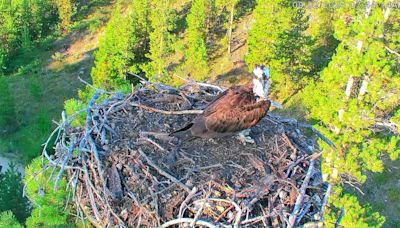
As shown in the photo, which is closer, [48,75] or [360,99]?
[360,99]

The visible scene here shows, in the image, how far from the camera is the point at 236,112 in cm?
574

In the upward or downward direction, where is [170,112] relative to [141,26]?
upward

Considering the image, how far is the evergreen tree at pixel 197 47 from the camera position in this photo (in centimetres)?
2280

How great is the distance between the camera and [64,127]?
552cm

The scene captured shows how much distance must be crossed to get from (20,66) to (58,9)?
22.3ft

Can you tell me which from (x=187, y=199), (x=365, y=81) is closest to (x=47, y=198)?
(x=187, y=199)

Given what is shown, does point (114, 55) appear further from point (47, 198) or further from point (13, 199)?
point (47, 198)

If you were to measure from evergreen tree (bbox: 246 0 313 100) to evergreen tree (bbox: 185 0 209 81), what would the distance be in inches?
91.6

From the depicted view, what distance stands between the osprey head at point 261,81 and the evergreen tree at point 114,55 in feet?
55.1

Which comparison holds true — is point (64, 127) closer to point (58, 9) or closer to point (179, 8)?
point (179, 8)

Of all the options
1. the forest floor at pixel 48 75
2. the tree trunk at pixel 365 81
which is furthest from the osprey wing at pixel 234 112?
the forest floor at pixel 48 75

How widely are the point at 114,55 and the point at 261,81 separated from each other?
18.8m

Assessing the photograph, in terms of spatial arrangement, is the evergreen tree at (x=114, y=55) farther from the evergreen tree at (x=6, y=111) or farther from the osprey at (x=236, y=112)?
the osprey at (x=236, y=112)

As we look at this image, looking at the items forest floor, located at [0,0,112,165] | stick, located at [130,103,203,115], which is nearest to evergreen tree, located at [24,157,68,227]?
stick, located at [130,103,203,115]
